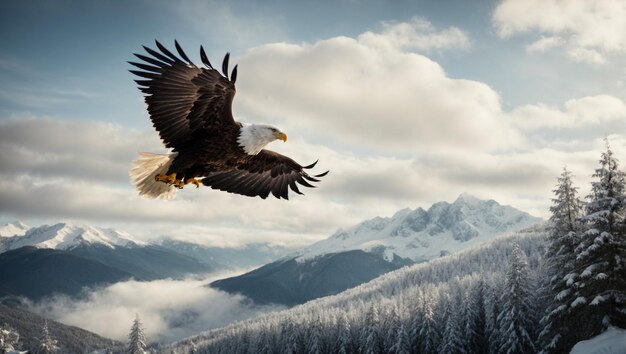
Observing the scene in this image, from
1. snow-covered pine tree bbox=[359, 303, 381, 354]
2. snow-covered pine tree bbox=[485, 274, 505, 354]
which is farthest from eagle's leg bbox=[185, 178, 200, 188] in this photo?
snow-covered pine tree bbox=[359, 303, 381, 354]

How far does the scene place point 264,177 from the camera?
997cm

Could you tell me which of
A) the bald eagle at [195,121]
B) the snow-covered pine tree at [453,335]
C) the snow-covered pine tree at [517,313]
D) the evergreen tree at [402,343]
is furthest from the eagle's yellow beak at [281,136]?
the evergreen tree at [402,343]

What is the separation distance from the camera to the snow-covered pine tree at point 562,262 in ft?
84.9

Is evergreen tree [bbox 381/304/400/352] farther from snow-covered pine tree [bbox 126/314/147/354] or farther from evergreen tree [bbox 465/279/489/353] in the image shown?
snow-covered pine tree [bbox 126/314/147/354]

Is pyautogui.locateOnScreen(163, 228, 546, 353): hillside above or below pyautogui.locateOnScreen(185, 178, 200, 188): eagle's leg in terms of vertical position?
below

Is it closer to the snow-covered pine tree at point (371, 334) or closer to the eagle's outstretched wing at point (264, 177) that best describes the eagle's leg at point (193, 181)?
the eagle's outstretched wing at point (264, 177)

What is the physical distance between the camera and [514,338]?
117ft

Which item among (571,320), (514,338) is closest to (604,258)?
(571,320)

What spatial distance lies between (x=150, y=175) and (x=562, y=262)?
27180mm

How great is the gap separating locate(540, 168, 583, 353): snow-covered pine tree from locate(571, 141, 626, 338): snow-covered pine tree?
5.33 feet

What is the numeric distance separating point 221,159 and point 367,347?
1960 inches

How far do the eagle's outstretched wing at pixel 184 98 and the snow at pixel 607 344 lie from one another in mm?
17252

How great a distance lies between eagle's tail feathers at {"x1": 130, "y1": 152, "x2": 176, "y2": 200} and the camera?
9.10m

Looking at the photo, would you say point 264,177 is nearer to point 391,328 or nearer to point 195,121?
point 195,121
